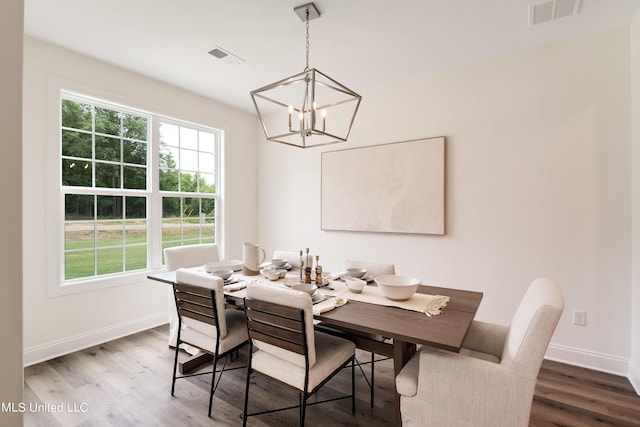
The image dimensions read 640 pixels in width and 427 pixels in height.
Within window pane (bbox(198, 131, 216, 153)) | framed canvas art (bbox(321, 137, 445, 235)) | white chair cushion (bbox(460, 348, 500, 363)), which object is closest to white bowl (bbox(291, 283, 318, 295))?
Result: white chair cushion (bbox(460, 348, 500, 363))

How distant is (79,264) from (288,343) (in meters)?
2.56

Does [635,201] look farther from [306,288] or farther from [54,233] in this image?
[54,233]

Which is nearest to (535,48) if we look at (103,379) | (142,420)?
(142,420)

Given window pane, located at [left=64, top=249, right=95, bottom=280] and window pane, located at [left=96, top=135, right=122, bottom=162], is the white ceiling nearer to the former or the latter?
window pane, located at [left=96, top=135, right=122, bottom=162]

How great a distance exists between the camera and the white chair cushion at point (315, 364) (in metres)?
1.60

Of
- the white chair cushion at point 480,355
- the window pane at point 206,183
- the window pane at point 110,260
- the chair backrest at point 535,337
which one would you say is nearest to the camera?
the chair backrest at point 535,337

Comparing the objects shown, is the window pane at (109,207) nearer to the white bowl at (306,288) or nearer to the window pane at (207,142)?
the window pane at (207,142)

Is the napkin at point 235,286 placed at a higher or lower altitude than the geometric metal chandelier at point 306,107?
lower

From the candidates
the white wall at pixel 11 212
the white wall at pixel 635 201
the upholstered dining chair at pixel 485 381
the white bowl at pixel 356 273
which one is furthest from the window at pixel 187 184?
the white wall at pixel 635 201

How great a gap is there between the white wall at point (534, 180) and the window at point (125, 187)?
2.30 metres

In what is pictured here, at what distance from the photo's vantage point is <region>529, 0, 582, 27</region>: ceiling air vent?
214cm

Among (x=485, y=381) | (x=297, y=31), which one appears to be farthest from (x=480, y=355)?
(x=297, y=31)

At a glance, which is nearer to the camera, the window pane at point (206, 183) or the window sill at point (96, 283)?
the window sill at point (96, 283)

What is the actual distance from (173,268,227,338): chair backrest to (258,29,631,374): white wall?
2114 mm
